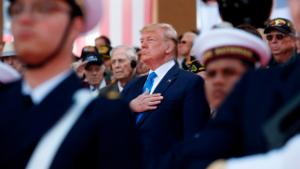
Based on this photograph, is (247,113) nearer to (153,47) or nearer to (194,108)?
(194,108)

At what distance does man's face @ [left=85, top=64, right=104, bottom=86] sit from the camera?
338 inches

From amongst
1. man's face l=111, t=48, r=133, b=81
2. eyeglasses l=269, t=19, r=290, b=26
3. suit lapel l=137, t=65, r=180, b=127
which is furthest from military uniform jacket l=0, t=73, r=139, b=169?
man's face l=111, t=48, r=133, b=81

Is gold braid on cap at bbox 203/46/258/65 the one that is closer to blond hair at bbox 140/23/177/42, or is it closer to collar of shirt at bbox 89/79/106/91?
blond hair at bbox 140/23/177/42

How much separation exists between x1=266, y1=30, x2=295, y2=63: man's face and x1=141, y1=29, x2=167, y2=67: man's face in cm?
81

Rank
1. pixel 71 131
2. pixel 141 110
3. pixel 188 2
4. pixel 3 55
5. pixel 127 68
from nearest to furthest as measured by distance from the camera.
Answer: pixel 71 131
pixel 141 110
pixel 3 55
pixel 127 68
pixel 188 2

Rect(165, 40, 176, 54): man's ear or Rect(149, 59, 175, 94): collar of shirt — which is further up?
Rect(165, 40, 176, 54): man's ear

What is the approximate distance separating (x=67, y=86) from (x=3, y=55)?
14.1 feet

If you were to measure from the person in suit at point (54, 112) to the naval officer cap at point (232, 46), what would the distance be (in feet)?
1.15

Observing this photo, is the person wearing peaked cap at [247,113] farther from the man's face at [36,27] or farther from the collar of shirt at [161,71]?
the collar of shirt at [161,71]

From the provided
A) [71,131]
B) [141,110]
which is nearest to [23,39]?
[71,131]

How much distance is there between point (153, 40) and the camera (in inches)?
260

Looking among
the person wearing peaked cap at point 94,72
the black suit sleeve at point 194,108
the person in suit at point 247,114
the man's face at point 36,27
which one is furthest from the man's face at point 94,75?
the person in suit at point 247,114

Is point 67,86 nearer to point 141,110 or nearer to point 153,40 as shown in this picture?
point 141,110

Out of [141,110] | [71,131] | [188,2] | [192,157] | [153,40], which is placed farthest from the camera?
[188,2]
